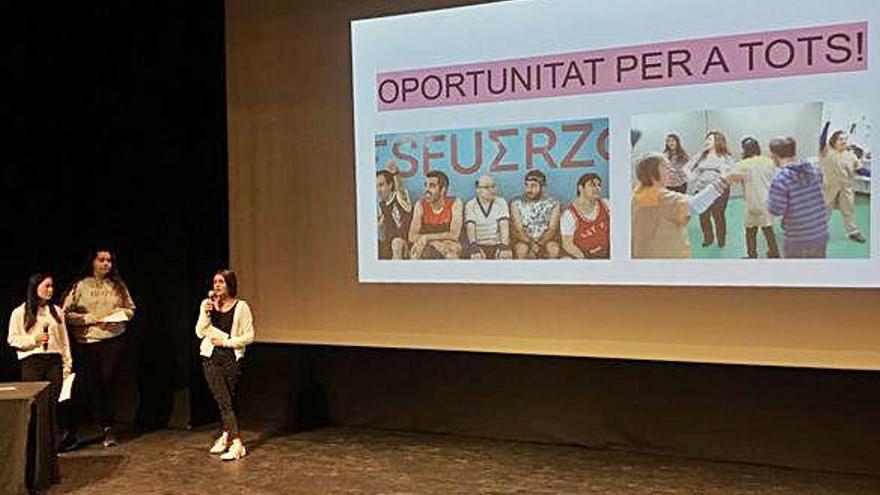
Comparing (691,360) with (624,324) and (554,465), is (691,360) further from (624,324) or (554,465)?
(554,465)

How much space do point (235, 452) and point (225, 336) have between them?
0.71m

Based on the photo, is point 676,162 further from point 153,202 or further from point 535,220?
point 153,202

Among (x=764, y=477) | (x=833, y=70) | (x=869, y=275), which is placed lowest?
(x=764, y=477)

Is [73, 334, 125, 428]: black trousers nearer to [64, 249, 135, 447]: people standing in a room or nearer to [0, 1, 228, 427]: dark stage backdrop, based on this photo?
[64, 249, 135, 447]: people standing in a room

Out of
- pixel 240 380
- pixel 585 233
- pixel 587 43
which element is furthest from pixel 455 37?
pixel 240 380

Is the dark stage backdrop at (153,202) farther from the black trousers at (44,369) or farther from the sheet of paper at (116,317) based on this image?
the black trousers at (44,369)

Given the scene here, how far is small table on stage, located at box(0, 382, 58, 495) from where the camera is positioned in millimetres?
4812

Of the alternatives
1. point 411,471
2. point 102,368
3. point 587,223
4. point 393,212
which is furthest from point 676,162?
point 102,368

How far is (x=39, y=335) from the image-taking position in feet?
18.3

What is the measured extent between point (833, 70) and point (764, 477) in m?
2.13

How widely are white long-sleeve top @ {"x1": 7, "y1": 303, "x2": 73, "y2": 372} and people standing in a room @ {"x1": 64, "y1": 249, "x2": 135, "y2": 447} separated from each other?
353mm

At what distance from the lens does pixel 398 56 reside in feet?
19.7

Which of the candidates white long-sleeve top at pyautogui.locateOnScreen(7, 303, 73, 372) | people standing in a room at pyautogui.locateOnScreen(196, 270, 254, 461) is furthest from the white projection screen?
white long-sleeve top at pyautogui.locateOnScreen(7, 303, 73, 372)

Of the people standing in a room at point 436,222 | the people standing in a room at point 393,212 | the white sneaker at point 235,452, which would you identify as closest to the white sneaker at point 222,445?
the white sneaker at point 235,452
